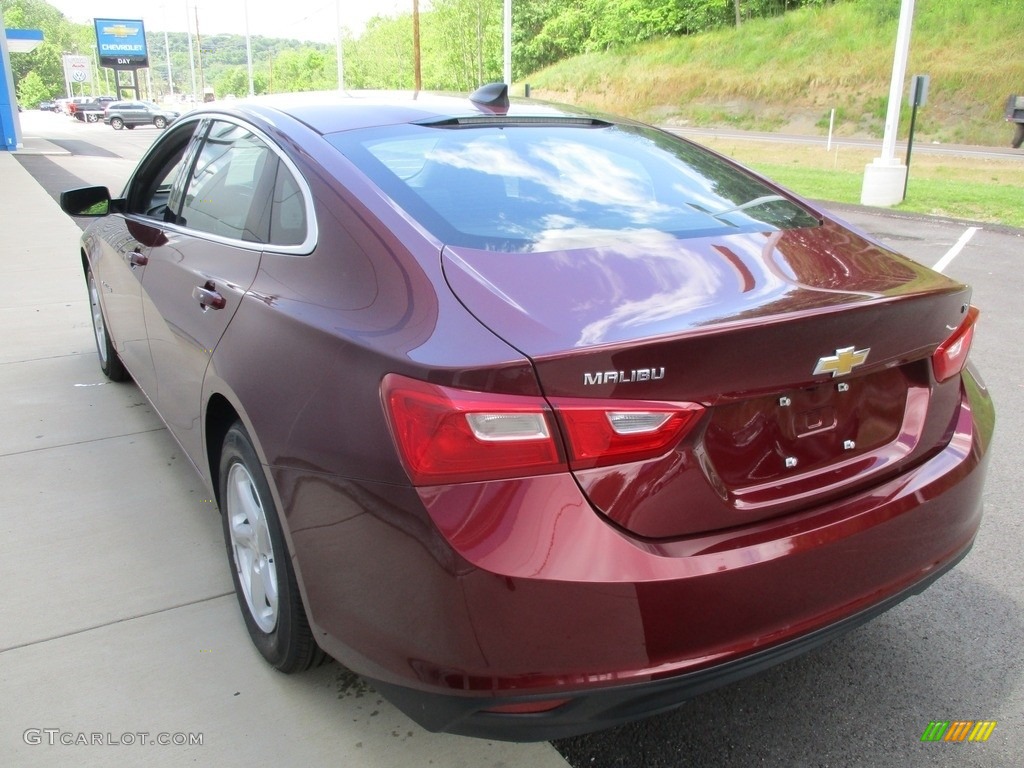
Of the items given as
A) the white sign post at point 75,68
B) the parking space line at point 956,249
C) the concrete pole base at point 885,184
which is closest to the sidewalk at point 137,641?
the parking space line at point 956,249

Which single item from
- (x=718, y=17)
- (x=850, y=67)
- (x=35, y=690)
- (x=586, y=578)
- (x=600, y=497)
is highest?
(x=718, y=17)

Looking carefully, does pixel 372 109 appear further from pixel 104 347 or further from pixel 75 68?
pixel 75 68

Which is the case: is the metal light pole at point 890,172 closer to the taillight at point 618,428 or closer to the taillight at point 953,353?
the taillight at point 953,353

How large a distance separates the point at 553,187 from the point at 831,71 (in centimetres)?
4691

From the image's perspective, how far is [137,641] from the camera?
2750mm

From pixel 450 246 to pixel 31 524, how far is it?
248cm

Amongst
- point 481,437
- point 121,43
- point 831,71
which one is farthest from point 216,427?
point 121,43

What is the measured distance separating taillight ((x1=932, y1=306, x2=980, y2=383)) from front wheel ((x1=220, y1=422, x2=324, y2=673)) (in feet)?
5.69

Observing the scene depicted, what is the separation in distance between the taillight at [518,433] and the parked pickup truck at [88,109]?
240 feet

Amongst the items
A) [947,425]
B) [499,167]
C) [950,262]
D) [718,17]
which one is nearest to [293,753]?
[499,167]

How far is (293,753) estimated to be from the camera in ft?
7.47

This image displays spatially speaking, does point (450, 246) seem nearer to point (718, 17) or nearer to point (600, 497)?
point (600, 497)

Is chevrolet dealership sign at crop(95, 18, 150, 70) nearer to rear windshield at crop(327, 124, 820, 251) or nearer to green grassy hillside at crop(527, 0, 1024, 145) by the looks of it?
green grassy hillside at crop(527, 0, 1024, 145)

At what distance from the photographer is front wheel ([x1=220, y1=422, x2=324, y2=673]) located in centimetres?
229
